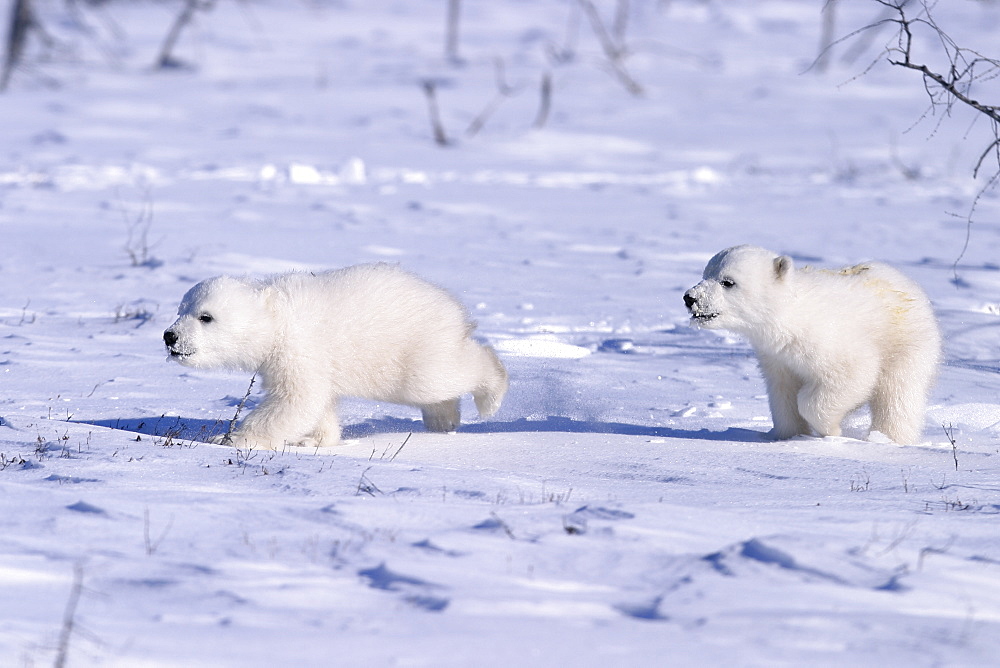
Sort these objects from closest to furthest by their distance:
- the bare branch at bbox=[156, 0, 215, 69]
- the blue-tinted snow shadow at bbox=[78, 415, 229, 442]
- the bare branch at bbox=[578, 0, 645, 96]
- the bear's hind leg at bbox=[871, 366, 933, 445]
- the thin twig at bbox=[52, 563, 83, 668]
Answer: the thin twig at bbox=[52, 563, 83, 668]
the blue-tinted snow shadow at bbox=[78, 415, 229, 442]
the bear's hind leg at bbox=[871, 366, 933, 445]
the bare branch at bbox=[578, 0, 645, 96]
the bare branch at bbox=[156, 0, 215, 69]

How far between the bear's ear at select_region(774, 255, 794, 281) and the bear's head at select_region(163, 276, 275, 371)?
95.9 inches

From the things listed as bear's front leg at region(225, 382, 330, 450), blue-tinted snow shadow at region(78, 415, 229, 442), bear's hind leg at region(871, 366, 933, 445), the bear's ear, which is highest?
the bear's ear

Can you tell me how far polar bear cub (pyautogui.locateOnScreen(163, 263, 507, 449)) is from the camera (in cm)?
519

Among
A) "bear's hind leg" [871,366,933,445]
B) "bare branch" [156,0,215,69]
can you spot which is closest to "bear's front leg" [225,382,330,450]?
"bear's hind leg" [871,366,933,445]

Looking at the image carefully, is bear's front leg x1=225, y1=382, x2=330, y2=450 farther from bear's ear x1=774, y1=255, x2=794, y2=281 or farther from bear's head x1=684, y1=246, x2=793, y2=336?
bear's ear x1=774, y1=255, x2=794, y2=281

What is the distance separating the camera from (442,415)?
5.81m

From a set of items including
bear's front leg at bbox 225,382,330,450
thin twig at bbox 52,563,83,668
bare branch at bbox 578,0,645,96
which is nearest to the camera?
thin twig at bbox 52,563,83,668

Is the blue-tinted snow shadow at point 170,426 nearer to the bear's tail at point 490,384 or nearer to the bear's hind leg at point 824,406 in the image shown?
the bear's tail at point 490,384

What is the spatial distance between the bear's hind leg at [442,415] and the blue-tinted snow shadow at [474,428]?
3.1 inches

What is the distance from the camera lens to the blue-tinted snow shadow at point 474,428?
5387mm

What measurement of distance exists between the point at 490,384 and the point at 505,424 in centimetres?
33

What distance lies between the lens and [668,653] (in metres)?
2.76

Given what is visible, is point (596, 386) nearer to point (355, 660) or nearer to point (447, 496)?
point (447, 496)

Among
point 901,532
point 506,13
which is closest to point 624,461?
point 901,532
